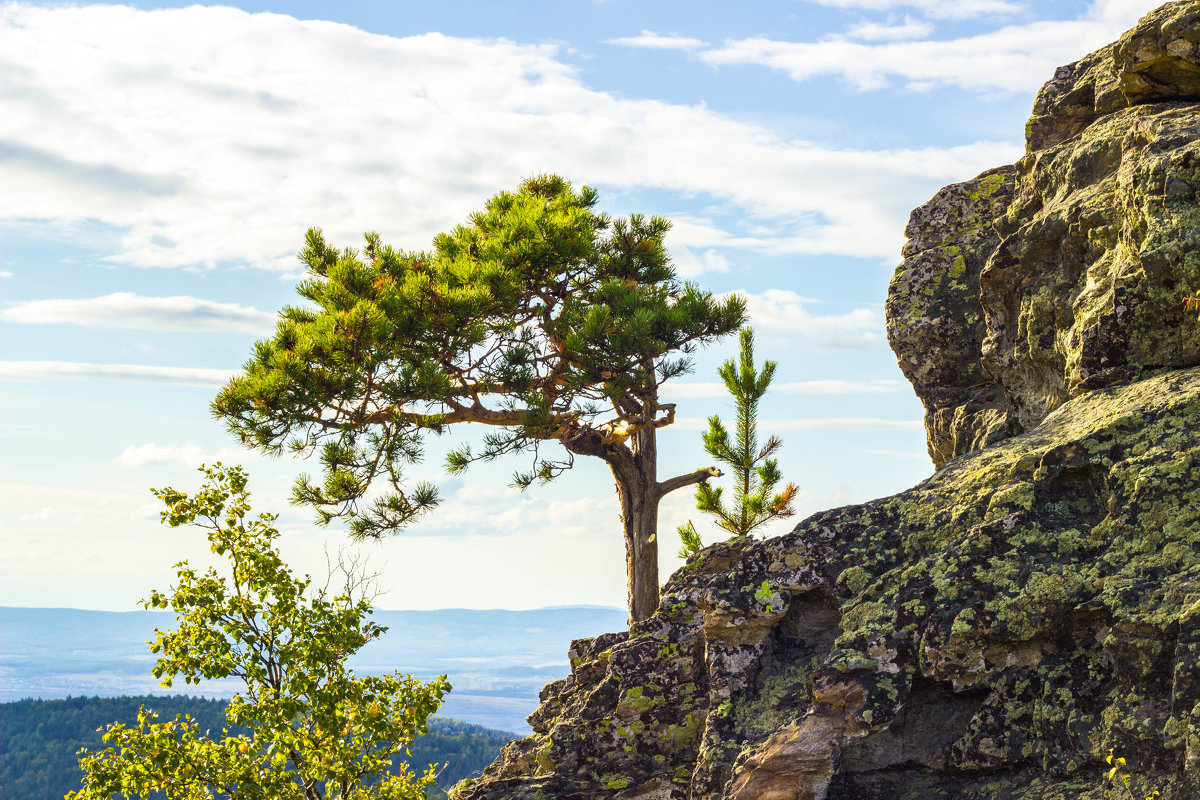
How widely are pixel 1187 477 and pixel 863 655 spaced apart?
6.23ft

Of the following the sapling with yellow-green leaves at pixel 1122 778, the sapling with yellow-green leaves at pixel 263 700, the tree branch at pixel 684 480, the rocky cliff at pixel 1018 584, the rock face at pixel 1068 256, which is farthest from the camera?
the tree branch at pixel 684 480

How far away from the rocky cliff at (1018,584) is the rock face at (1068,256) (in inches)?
0.8

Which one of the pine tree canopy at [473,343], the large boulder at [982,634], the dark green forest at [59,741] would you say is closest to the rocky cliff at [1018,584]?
the large boulder at [982,634]

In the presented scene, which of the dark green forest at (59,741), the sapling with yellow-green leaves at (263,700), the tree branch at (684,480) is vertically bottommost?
the dark green forest at (59,741)

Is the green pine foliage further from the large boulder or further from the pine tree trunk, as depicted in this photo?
the large boulder

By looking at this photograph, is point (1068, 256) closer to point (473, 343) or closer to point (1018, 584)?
point (1018, 584)

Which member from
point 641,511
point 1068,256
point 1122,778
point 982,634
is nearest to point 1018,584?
point 982,634

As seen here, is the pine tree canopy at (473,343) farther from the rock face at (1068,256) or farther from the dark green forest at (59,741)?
the dark green forest at (59,741)

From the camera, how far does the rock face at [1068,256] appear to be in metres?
5.83

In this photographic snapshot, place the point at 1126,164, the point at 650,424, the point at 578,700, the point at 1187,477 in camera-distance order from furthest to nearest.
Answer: the point at 650,424 → the point at 578,700 → the point at 1126,164 → the point at 1187,477

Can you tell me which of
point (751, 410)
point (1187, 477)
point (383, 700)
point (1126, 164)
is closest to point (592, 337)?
point (751, 410)

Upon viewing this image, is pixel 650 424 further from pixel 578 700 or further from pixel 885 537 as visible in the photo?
pixel 885 537

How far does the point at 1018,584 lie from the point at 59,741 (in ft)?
385

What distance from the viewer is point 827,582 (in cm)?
573
